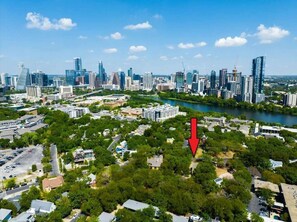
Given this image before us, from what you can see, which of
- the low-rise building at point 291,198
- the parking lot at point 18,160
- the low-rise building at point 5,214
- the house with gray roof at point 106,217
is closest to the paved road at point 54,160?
the parking lot at point 18,160

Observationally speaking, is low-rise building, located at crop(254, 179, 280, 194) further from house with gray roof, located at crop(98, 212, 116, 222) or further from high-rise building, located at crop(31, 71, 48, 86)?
high-rise building, located at crop(31, 71, 48, 86)

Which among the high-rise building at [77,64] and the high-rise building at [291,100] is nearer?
the high-rise building at [291,100]

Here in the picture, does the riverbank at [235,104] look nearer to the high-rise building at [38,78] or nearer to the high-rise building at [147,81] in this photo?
the high-rise building at [147,81]

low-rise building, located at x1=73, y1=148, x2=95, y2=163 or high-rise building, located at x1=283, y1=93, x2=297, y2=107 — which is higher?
high-rise building, located at x1=283, y1=93, x2=297, y2=107

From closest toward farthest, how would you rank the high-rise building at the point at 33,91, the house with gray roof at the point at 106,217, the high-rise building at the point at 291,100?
the house with gray roof at the point at 106,217 → the high-rise building at the point at 291,100 → the high-rise building at the point at 33,91

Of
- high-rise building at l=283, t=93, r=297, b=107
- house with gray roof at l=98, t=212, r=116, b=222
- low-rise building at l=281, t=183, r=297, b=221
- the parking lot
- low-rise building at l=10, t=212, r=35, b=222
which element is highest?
high-rise building at l=283, t=93, r=297, b=107

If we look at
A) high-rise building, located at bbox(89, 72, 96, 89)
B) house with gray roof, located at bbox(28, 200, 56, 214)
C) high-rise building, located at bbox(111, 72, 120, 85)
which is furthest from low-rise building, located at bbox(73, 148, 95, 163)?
high-rise building, located at bbox(111, 72, 120, 85)

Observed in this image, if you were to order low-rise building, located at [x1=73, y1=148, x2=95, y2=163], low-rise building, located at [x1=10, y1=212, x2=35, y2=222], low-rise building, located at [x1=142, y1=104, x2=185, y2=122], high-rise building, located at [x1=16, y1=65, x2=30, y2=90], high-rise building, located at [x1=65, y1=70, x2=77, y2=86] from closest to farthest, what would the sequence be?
low-rise building, located at [x1=10, y1=212, x2=35, y2=222] < low-rise building, located at [x1=73, y1=148, x2=95, y2=163] < low-rise building, located at [x1=142, y1=104, x2=185, y2=122] < high-rise building, located at [x1=16, y1=65, x2=30, y2=90] < high-rise building, located at [x1=65, y1=70, x2=77, y2=86]
